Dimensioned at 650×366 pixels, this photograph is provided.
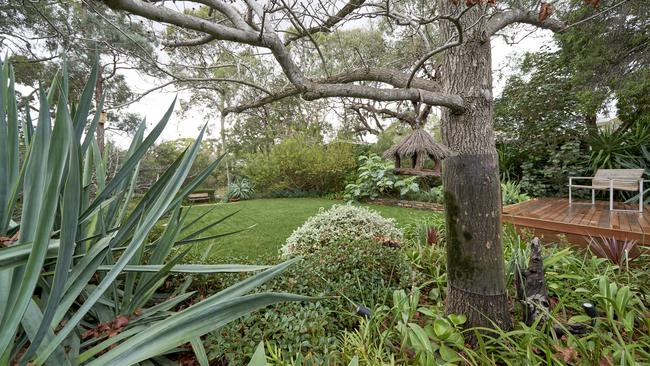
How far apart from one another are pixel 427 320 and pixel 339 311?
0.53 meters

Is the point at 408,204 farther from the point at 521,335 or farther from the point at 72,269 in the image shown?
the point at 72,269

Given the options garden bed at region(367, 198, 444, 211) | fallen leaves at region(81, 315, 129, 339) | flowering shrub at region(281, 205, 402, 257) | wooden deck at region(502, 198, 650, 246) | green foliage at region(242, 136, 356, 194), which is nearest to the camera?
fallen leaves at region(81, 315, 129, 339)

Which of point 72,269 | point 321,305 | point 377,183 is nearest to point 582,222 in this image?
point 321,305

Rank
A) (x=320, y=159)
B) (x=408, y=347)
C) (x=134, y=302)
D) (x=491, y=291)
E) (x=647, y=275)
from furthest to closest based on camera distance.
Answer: (x=320, y=159), (x=647, y=275), (x=491, y=291), (x=408, y=347), (x=134, y=302)

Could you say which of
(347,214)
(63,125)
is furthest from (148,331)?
(347,214)

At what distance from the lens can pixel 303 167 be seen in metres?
10.0

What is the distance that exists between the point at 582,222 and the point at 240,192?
10.5 m

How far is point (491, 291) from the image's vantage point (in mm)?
1362

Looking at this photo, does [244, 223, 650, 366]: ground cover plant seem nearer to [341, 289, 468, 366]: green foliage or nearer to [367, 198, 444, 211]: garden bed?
[341, 289, 468, 366]: green foliage

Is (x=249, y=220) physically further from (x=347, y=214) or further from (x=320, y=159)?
(x=320, y=159)

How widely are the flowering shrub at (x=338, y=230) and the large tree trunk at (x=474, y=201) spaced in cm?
123

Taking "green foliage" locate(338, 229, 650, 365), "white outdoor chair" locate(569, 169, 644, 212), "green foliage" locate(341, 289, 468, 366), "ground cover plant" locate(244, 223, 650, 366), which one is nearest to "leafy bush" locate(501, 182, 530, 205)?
"white outdoor chair" locate(569, 169, 644, 212)

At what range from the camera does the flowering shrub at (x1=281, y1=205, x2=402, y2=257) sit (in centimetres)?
271

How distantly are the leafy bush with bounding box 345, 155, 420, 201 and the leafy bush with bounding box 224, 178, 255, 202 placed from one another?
197 inches
